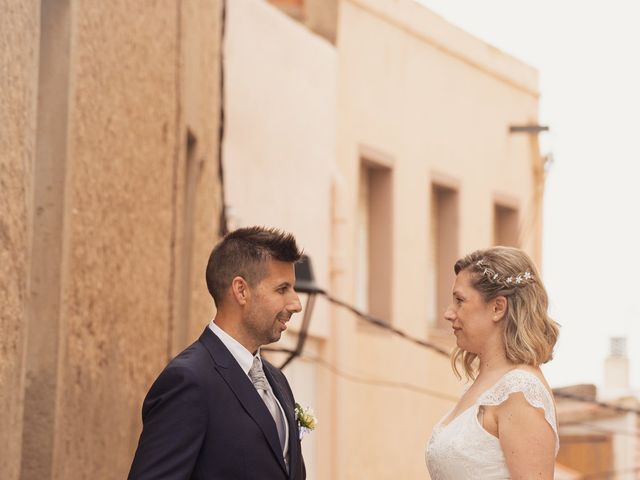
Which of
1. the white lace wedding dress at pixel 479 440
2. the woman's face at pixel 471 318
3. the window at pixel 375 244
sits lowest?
the white lace wedding dress at pixel 479 440

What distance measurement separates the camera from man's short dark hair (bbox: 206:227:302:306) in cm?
624

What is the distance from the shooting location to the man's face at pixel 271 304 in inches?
245

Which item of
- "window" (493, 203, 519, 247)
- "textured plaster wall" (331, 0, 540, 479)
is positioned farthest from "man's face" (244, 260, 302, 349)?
"window" (493, 203, 519, 247)

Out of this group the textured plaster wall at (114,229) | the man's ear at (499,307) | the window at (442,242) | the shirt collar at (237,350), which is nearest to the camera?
the shirt collar at (237,350)

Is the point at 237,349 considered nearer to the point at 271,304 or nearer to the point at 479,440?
the point at 271,304

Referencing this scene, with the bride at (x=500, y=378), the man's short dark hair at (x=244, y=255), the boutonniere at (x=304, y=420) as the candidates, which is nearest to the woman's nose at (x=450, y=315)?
the bride at (x=500, y=378)

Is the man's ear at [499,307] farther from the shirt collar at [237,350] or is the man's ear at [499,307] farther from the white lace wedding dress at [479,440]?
the shirt collar at [237,350]

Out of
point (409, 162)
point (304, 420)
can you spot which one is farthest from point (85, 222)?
point (409, 162)

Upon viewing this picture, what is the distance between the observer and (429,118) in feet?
76.3

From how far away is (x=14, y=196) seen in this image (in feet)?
23.6

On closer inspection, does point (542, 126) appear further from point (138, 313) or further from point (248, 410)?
point (248, 410)

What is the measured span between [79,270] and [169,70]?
2825 mm

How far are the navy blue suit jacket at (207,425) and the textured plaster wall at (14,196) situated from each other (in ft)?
3.85

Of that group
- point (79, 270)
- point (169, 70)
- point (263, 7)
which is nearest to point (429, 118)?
point (263, 7)
